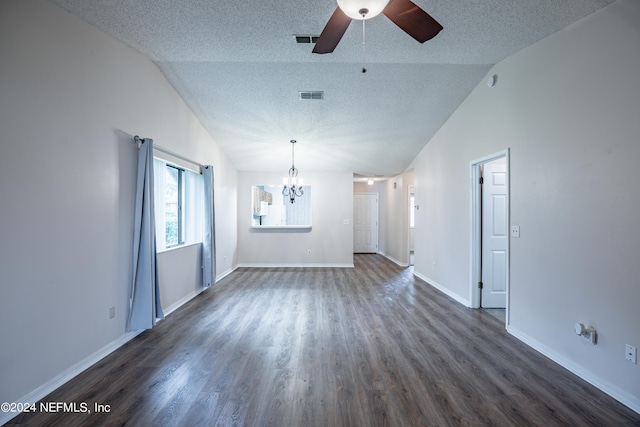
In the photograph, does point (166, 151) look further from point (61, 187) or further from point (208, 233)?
point (208, 233)

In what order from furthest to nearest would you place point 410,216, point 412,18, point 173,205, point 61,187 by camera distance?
point 410,216 → point 173,205 → point 61,187 → point 412,18

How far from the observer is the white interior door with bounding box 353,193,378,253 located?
9297 mm

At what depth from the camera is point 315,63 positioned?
3371 millimetres

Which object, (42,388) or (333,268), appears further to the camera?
(333,268)

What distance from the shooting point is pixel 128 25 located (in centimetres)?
250

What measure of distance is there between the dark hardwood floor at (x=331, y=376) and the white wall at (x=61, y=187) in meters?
0.39

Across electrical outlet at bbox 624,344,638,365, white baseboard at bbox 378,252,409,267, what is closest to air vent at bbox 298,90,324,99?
electrical outlet at bbox 624,344,638,365

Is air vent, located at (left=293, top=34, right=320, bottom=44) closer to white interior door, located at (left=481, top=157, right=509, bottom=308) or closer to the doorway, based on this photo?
white interior door, located at (left=481, top=157, right=509, bottom=308)

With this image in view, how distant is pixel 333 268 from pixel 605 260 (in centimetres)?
507

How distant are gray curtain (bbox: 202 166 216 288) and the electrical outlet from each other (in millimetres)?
4851

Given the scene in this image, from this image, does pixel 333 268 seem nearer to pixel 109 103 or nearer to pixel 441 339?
pixel 441 339

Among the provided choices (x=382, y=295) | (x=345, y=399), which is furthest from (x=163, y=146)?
(x=382, y=295)

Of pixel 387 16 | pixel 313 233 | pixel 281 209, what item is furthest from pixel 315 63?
pixel 281 209

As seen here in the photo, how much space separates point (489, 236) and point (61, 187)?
15.4 ft
